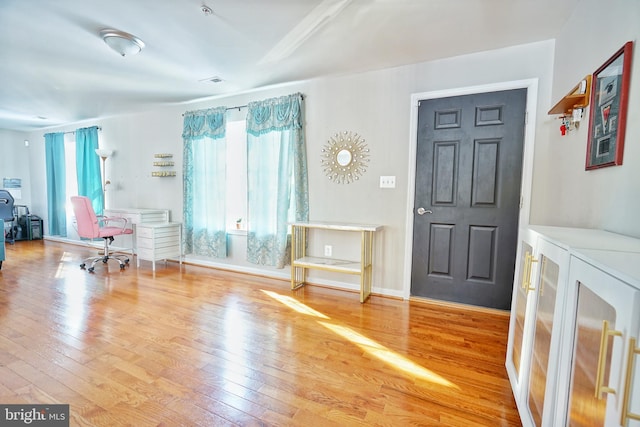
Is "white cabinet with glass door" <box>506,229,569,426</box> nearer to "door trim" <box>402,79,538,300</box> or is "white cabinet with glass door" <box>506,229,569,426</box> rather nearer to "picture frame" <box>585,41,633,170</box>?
"picture frame" <box>585,41,633,170</box>

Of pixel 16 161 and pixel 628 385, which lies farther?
pixel 16 161

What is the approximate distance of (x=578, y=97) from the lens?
5.48ft

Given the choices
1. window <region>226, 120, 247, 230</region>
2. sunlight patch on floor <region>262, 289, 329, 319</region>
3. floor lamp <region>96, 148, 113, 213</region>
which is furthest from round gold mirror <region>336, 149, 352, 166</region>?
floor lamp <region>96, 148, 113, 213</region>

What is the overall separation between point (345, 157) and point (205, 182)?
2.09m

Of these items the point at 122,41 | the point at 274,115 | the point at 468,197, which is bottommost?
the point at 468,197

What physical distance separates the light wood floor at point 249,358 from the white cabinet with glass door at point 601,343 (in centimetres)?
69

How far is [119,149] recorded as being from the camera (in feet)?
16.4

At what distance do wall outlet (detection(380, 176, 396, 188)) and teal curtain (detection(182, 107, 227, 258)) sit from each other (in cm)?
217

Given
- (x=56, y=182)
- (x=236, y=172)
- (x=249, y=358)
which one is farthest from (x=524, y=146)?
(x=56, y=182)

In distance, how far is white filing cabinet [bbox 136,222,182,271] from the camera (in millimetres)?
3916

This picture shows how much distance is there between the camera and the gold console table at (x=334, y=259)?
2.82 m

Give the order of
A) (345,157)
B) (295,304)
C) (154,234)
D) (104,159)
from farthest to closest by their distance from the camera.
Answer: (104,159), (154,234), (345,157), (295,304)

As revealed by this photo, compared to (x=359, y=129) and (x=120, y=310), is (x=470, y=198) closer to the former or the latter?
(x=359, y=129)

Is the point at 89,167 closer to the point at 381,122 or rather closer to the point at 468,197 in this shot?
the point at 381,122
